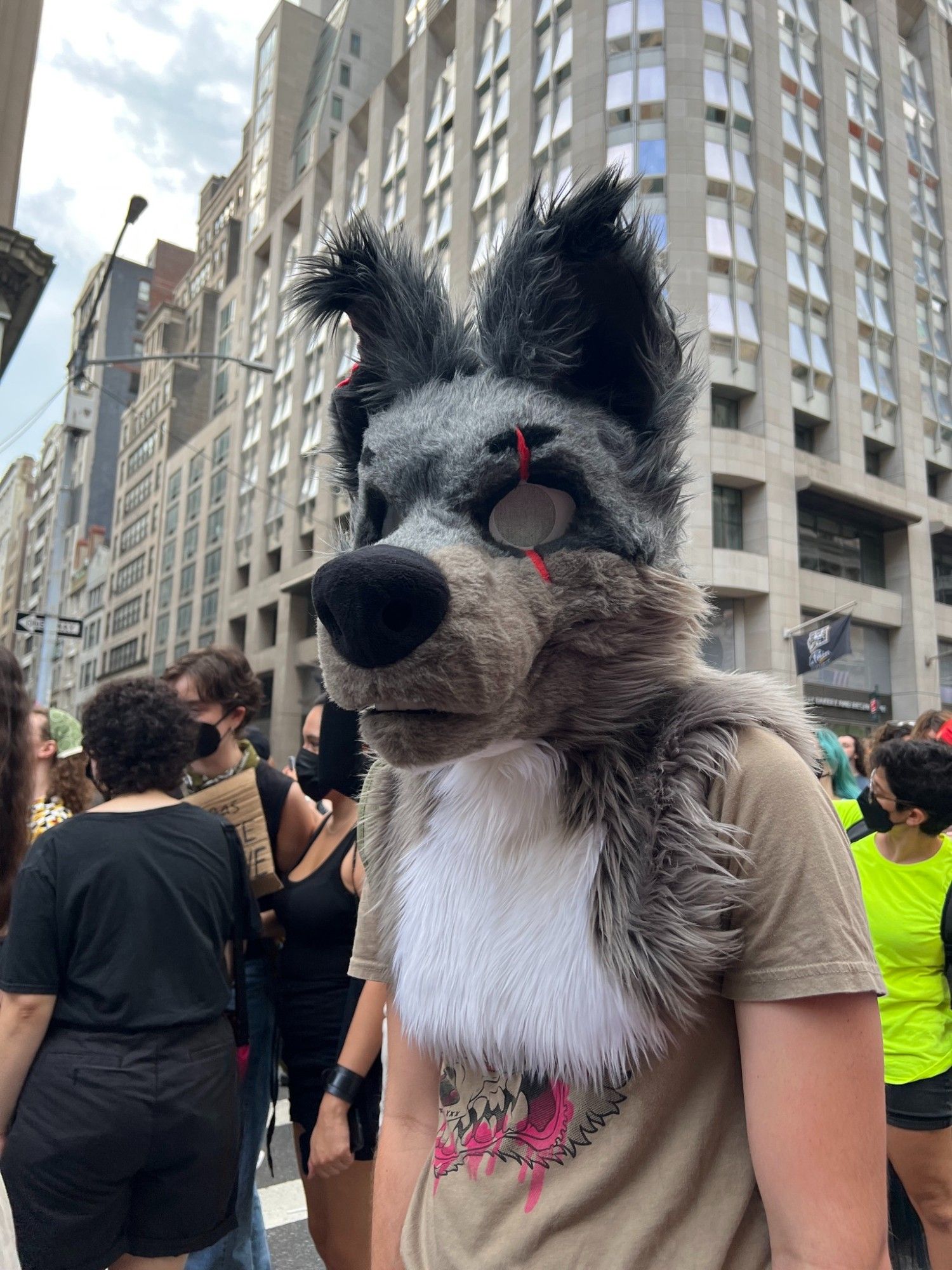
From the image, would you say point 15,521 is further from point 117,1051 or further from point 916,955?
point 916,955

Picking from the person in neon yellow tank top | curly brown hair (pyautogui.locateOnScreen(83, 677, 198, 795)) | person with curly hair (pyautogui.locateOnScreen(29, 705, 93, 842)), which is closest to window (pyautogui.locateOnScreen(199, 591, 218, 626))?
person with curly hair (pyautogui.locateOnScreen(29, 705, 93, 842))

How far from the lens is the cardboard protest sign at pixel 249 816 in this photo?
3.23 m

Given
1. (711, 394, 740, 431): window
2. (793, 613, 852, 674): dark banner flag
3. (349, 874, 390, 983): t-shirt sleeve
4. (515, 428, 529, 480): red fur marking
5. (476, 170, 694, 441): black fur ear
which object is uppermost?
(711, 394, 740, 431): window

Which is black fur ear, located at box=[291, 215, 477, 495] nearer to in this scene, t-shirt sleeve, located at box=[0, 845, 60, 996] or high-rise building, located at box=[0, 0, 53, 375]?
t-shirt sleeve, located at box=[0, 845, 60, 996]

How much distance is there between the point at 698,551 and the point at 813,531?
20.9 ft

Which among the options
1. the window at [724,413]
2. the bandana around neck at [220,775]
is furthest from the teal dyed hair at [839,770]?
the window at [724,413]

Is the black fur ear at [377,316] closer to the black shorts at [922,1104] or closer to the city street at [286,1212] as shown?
the black shorts at [922,1104]

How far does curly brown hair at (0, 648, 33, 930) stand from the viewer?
2.85m

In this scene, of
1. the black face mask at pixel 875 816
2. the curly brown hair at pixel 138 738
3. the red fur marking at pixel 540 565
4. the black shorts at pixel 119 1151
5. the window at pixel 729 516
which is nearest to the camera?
the red fur marking at pixel 540 565

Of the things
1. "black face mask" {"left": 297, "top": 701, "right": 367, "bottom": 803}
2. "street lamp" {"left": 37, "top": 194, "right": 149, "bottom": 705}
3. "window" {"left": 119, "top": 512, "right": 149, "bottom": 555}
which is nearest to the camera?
"black face mask" {"left": 297, "top": 701, "right": 367, "bottom": 803}

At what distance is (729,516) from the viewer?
24.4 m

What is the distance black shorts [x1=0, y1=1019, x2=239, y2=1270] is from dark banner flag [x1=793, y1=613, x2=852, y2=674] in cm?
1846

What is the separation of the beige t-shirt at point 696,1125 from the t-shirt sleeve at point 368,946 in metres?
0.33

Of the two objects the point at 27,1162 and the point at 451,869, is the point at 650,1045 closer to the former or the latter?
the point at 451,869
